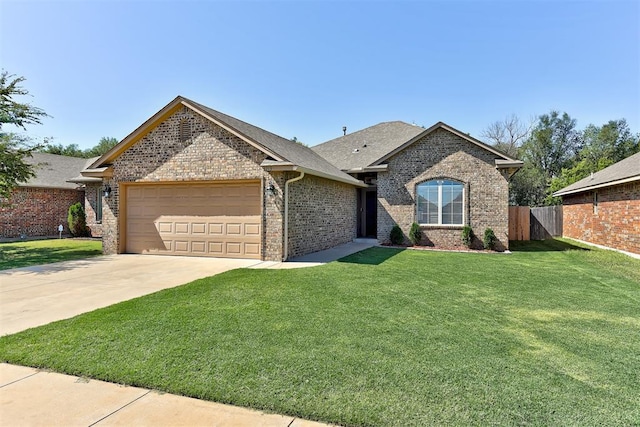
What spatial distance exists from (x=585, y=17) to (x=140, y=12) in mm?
13768

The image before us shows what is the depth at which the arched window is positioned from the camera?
48.1 ft

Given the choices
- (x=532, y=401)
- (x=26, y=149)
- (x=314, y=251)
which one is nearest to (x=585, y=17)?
(x=314, y=251)

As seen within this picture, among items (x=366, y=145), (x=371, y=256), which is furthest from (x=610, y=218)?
(x=366, y=145)

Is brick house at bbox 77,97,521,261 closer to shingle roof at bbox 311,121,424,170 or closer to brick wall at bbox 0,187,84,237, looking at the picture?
shingle roof at bbox 311,121,424,170

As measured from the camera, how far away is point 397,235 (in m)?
15.1

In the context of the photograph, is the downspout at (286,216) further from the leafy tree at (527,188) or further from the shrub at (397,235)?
the leafy tree at (527,188)

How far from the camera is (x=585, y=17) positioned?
442 inches

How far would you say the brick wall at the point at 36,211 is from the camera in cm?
1858

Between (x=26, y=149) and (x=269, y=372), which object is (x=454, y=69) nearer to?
(x=269, y=372)

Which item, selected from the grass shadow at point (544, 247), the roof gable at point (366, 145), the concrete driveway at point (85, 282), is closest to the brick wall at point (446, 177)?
the grass shadow at point (544, 247)

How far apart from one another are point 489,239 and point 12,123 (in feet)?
65.6

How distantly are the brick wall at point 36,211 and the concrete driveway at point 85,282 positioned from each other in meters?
11.3

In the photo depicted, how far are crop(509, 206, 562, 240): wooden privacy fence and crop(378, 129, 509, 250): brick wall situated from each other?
5.13 m

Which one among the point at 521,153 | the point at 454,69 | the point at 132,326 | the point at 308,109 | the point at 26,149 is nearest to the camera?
the point at 132,326
